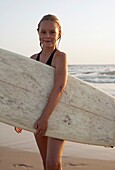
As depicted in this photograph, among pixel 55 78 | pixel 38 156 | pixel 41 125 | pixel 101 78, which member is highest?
pixel 101 78

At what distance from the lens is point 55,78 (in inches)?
99.0

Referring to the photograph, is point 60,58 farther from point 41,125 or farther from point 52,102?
point 41,125

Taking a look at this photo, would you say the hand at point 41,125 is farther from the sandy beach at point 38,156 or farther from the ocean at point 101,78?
the ocean at point 101,78

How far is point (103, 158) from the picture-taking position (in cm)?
427

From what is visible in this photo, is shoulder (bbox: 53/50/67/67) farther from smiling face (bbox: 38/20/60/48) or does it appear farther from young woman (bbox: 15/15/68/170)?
smiling face (bbox: 38/20/60/48)

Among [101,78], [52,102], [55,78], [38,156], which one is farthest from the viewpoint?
[101,78]

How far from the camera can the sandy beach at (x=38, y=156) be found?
3.91 meters

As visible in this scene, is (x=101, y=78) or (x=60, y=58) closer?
(x=60, y=58)

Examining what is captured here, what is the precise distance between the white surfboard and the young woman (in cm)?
9

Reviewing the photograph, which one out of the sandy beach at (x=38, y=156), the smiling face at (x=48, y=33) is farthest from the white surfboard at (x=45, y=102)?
the sandy beach at (x=38, y=156)

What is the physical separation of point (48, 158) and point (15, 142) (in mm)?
2673

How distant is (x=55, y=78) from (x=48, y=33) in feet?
1.24

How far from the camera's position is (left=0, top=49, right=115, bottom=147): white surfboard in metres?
2.52

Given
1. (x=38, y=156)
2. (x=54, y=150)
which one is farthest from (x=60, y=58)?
(x=38, y=156)
